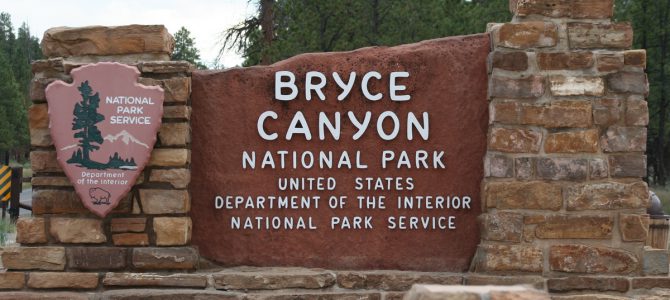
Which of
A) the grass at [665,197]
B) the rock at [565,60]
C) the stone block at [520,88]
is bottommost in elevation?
the grass at [665,197]

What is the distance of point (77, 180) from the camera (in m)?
4.96

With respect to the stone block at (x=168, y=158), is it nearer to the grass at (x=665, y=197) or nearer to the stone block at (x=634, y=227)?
the stone block at (x=634, y=227)

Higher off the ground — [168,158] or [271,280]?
[168,158]

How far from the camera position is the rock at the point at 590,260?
502cm

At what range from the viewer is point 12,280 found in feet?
16.6

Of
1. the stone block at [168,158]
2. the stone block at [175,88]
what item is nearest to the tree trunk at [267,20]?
the stone block at [175,88]

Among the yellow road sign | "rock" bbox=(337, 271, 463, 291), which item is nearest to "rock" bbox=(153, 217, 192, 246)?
"rock" bbox=(337, 271, 463, 291)

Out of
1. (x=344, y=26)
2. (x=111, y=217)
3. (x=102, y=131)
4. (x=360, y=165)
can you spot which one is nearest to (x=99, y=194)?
(x=111, y=217)

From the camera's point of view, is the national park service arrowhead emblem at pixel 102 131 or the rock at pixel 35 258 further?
the rock at pixel 35 258

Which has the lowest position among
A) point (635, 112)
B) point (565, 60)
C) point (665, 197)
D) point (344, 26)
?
point (665, 197)

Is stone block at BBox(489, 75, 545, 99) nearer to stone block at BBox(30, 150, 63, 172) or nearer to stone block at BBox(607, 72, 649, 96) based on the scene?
stone block at BBox(607, 72, 649, 96)

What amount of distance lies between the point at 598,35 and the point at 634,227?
47.7 inches

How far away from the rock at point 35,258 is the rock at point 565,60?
3211 mm

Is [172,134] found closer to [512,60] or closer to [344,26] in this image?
[512,60]
